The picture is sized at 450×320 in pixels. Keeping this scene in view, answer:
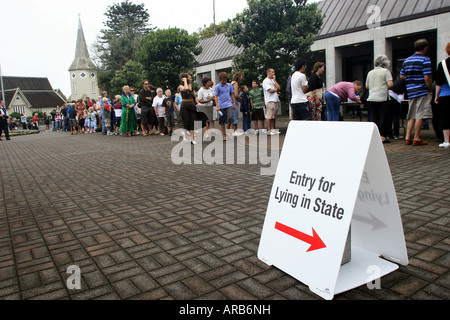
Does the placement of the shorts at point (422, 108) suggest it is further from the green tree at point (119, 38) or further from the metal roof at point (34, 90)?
the metal roof at point (34, 90)

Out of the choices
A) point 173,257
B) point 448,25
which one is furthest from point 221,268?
point 448,25

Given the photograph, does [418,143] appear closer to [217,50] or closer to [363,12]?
[363,12]

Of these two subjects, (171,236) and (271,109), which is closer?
(171,236)

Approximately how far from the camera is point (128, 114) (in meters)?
16.4

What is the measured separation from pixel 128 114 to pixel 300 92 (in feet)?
31.5

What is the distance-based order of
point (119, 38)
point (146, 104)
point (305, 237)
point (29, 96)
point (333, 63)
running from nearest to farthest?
point (305, 237)
point (146, 104)
point (333, 63)
point (119, 38)
point (29, 96)

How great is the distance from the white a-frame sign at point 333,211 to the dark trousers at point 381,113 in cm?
631

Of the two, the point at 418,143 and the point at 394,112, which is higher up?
the point at 394,112

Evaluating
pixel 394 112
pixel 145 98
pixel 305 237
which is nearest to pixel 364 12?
pixel 394 112

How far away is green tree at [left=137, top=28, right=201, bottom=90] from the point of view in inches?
866

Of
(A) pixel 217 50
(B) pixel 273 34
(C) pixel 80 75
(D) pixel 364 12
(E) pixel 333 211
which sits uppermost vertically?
(C) pixel 80 75

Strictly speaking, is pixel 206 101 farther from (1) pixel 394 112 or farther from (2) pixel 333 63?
(2) pixel 333 63

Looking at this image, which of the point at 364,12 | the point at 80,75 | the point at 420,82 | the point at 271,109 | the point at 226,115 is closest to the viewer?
the point at 420,82
